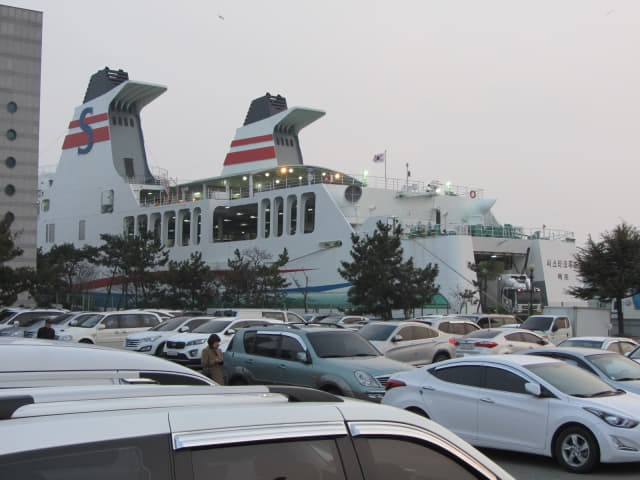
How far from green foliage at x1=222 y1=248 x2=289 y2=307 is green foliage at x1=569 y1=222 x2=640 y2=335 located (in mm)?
16815

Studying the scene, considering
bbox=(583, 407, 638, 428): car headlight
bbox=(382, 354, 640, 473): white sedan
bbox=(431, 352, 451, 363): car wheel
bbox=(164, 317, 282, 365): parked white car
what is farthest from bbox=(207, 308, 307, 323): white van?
bbox=(583, 407, 638, 428): car headlight

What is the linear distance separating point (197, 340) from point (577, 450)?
42.0 feet

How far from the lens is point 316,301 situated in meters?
44.9

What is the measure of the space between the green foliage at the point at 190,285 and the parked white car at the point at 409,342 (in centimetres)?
2890

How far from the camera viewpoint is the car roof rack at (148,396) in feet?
7.77

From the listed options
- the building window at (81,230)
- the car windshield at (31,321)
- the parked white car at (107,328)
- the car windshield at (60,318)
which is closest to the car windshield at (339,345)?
the parked white car at (107,328)

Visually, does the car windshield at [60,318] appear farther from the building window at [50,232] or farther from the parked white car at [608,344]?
the building window at [50,232]

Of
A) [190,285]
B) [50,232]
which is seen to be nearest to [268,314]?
[190,285]

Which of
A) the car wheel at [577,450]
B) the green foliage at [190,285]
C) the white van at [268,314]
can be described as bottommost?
the car wheel at [577,450]

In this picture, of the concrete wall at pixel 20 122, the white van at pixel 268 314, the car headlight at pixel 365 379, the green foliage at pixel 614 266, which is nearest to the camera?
the car headlight at pixel 365 379

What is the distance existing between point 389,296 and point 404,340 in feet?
56.2

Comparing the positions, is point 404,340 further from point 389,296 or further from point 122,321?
point 389,296

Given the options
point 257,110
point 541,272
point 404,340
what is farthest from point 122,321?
point 257,110

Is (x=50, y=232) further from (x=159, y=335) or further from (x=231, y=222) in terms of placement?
(x=159, y=335)
